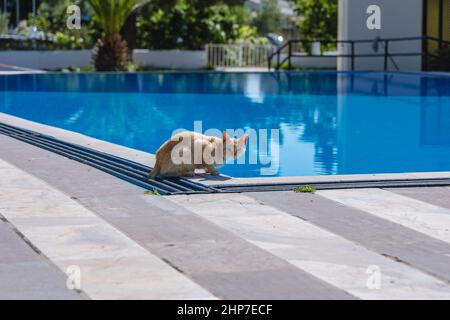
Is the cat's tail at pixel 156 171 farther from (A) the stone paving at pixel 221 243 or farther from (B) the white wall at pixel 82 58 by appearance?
(B) the white wall at pixel 82 58

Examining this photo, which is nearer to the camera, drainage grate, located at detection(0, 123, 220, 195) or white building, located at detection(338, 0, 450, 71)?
drainage grate, located at detection(0, 123, 220, 195)

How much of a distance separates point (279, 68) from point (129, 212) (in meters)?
28.1

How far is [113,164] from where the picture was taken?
34.1ft

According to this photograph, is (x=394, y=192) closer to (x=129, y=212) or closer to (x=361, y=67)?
(x=129, y=212)

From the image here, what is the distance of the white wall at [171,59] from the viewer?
124 feet

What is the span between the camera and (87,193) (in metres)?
8.48

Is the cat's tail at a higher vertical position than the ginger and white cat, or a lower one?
lower

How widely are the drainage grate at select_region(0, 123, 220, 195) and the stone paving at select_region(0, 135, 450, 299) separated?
0.91 ft

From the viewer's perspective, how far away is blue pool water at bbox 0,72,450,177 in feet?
41.6

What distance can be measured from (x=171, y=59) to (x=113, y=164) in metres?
27.6
